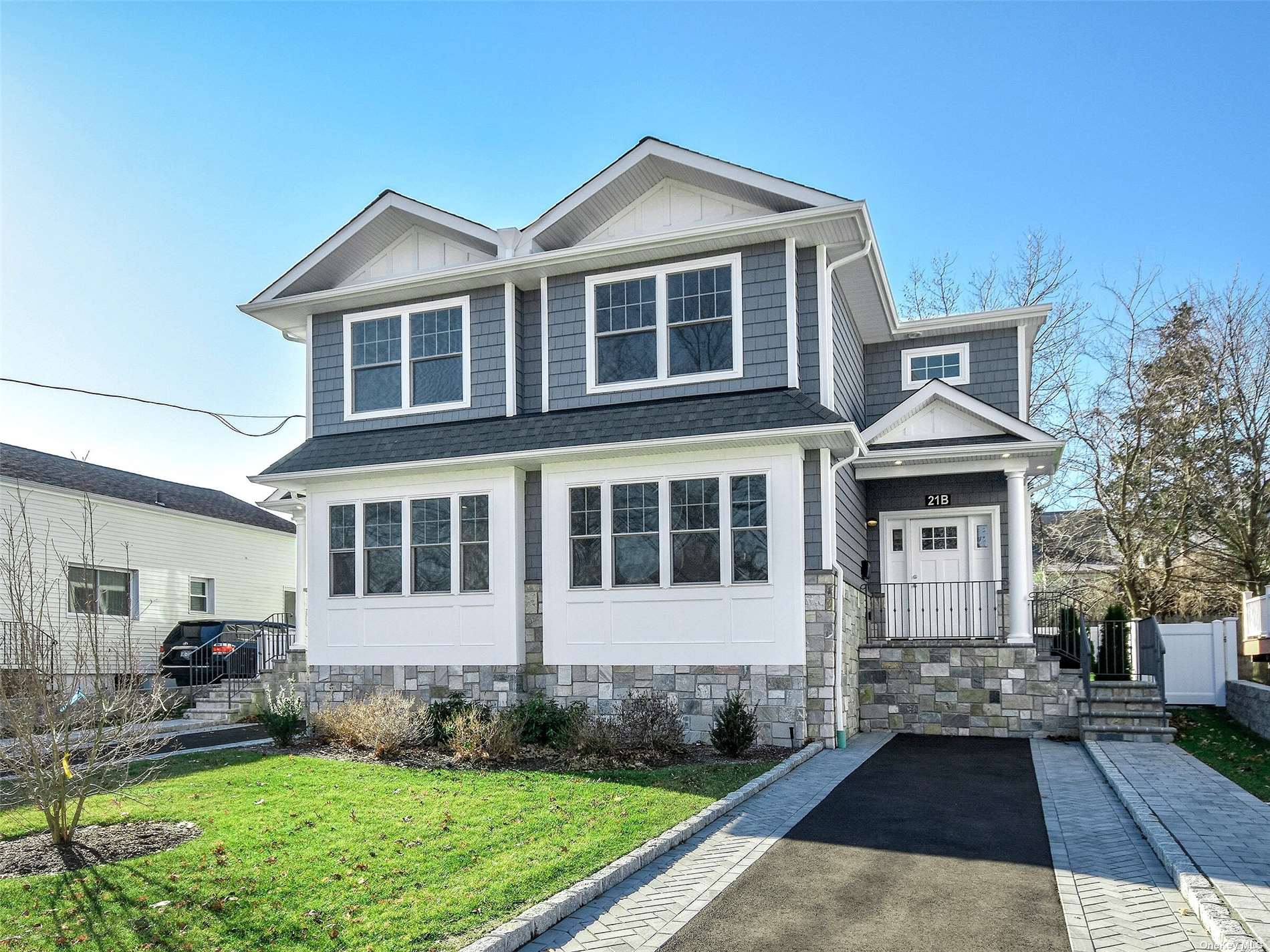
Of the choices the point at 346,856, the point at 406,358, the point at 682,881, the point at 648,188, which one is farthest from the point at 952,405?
the point at 346,856

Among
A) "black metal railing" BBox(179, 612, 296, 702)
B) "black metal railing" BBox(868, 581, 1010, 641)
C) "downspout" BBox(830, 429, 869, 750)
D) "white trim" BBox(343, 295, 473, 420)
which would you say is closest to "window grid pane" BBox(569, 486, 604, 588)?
"white trim" BBox(343, 295, 473, 420)

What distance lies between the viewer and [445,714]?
509 inches

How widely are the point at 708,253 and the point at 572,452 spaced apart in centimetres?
336

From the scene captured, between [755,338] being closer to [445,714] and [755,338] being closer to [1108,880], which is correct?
[445,714]

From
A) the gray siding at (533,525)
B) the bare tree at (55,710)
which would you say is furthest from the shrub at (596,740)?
the bare tree at (55,710)

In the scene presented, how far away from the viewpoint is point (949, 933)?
5684 millimetres

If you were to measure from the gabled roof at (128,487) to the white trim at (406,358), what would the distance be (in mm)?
7374

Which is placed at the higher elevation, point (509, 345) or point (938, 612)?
point (509, 345)

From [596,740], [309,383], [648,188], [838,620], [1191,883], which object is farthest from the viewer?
[309,383]

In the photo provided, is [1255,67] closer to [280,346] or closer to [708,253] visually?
[708,253]

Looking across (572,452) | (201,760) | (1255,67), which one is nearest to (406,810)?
(201,760)

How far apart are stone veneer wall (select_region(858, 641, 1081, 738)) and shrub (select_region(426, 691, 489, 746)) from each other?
5.66 meters

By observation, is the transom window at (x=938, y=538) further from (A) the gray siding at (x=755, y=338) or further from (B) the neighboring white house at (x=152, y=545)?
(B) the neighboring white house at (x=152, y=545)

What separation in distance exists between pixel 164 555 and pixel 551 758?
16.6m
